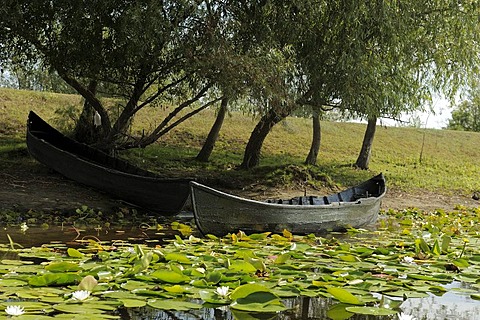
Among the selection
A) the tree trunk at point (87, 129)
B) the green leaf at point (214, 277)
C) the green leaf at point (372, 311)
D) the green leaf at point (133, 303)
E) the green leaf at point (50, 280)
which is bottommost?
the green leaf at point (50, 280)

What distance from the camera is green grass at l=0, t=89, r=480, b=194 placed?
624 inches

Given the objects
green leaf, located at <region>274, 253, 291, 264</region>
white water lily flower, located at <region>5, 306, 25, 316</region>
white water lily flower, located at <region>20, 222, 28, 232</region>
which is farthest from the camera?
white water lily flower, located at <region>20, 222, 28, 232</region>

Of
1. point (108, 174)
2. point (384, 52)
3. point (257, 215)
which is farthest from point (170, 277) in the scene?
point (384, 52)

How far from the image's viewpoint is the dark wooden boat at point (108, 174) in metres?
9.24

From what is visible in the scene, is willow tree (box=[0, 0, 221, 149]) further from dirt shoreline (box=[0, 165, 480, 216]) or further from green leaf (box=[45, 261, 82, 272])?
green leaf (box=[45, 261, 82, 272])

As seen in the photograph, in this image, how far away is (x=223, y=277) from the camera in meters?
4.61

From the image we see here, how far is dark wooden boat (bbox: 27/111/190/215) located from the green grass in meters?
1.52

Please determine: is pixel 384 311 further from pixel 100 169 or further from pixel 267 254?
pixel 100 169

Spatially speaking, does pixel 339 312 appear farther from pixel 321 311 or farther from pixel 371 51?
pixel 371 51

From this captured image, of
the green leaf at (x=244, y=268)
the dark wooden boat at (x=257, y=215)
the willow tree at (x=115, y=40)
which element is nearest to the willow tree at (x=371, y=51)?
the willow tree at (x=115, y=40)

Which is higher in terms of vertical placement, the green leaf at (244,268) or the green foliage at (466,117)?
the green foliage at (466,117)

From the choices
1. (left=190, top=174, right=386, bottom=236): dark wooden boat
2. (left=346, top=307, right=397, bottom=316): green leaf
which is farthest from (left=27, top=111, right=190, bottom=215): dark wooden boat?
(left=346, top=307, right=397, bottom=316): green leaf

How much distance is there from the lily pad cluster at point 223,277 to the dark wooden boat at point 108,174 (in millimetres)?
2193

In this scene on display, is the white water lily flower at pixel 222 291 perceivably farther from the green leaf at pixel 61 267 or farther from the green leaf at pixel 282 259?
the green leaf at pixel 282 259
